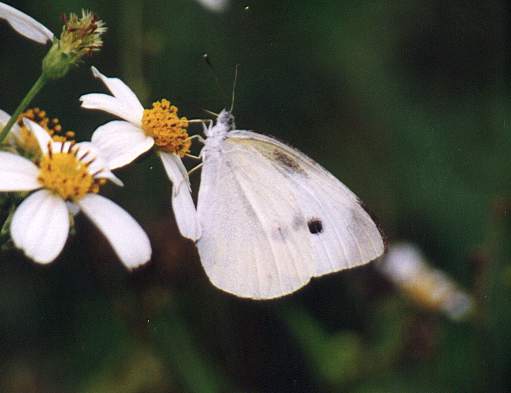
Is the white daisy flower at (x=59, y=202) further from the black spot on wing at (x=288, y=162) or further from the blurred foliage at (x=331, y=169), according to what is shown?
the blurred foliage at (x=331, y=169)

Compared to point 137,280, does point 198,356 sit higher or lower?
lower

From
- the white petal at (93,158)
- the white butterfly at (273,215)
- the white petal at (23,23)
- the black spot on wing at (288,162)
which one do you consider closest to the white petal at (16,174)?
the white petal at (93,158)

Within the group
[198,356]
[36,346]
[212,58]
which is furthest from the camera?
[212,58]

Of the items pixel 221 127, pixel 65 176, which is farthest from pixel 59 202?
pixel 221 127

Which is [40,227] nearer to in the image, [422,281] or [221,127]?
[221,127]

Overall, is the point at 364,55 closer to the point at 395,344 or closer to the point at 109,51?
the point at 109,51

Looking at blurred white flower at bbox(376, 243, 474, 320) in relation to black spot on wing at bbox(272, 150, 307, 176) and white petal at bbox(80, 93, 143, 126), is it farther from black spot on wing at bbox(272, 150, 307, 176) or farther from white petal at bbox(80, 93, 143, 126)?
white petal at bbox(80, 93, 143, 126)

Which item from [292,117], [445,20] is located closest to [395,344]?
[292,117]

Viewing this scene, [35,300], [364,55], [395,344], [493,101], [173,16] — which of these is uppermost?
[173,16]
